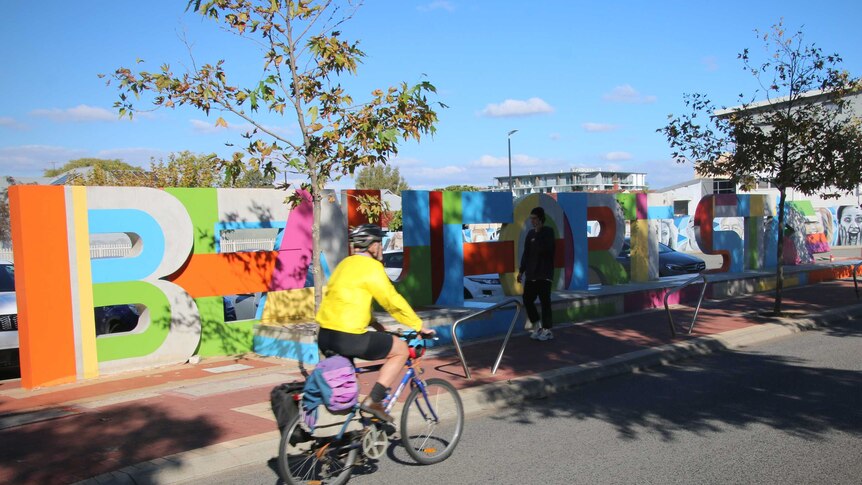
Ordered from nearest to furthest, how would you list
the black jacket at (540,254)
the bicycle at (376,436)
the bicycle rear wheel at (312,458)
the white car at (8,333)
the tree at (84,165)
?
1. the bicycle rear wheel at (312,458)
2. the bicycle at (376,436)
3. the white car at (8,333)
4. the black jacket at (540,254)
5. the tree at (84,165)

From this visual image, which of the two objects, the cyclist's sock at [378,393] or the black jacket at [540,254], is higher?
the black jacket at [540,254]

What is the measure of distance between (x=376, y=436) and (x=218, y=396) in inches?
130

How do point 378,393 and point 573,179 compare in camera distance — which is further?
point 573,179

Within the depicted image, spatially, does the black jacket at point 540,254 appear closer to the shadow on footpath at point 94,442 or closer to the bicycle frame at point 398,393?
the bicycle frame at point 398,393

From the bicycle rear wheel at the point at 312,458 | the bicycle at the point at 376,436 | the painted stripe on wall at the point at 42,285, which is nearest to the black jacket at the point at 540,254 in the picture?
the bicycle at the point at 376,436

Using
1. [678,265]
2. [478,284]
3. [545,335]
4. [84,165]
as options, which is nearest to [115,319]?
[545,335]

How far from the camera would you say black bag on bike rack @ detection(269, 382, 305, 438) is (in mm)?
5105

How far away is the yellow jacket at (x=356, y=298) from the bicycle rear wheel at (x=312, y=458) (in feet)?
2.50

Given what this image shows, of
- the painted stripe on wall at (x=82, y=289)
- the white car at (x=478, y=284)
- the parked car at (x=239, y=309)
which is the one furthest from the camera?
the white car at (x=478, y=284)

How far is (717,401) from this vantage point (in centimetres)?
782

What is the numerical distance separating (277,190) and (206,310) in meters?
2.11

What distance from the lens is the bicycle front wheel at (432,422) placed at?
574 centimetres

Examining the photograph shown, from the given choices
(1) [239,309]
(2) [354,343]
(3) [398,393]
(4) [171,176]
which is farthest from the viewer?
(4) [171,176]

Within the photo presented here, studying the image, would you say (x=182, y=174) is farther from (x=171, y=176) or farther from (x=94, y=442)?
(x=94, y=442)
